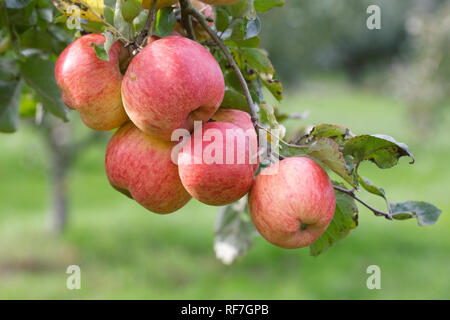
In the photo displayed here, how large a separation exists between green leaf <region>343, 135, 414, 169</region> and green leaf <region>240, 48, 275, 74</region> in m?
0.17

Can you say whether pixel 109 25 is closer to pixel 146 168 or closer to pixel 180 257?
pixel 146 168

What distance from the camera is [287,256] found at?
439cm

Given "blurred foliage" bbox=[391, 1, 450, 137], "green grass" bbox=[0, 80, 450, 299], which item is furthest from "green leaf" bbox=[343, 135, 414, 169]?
"blurred foliage" bbox=[391, 1, 450, 137]

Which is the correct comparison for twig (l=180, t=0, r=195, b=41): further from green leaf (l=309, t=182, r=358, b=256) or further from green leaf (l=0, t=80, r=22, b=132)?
green leaf (l=0, t=80, r=22, b=132)

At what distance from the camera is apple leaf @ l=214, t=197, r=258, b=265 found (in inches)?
43.6

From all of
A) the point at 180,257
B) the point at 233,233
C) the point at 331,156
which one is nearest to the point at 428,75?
the point at 180,257

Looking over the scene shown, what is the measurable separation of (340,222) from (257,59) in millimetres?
264

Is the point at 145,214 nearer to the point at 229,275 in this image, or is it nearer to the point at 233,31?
the point at 229,275

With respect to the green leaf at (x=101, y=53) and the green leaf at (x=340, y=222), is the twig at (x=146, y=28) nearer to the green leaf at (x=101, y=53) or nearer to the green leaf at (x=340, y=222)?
the green leaf at (x=101, y=53)

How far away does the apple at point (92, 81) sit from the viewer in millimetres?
618

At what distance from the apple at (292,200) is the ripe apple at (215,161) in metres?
0.04

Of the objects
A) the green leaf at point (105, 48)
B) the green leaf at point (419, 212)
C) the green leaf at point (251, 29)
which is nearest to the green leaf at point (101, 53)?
the green leaf at point (105, 48)

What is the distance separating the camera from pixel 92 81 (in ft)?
2.02

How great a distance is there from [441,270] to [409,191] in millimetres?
2537
